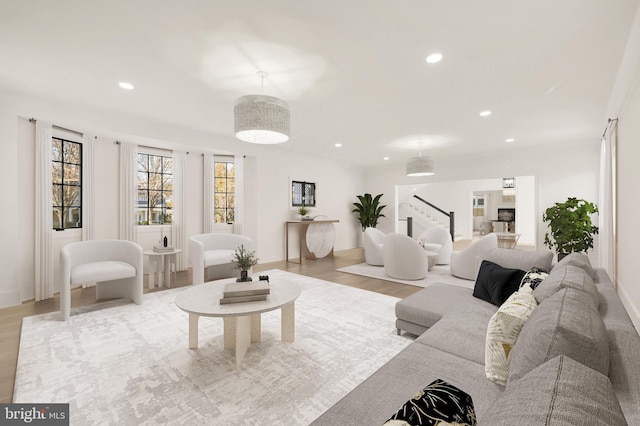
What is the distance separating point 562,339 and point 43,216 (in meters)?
5.23

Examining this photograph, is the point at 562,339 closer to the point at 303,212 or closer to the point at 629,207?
the point at 629,207

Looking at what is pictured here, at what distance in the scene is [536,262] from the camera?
2676 millimetres

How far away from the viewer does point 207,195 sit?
18.7 feet

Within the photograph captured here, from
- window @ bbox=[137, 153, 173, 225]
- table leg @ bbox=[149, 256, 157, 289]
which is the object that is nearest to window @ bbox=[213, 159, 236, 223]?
window @ bbox=[137, 153, 173, 225]

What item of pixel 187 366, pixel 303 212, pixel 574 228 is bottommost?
pixel 187 366

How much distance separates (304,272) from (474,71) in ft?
13.2

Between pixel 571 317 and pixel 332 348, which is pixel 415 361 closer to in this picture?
pixel 571 317

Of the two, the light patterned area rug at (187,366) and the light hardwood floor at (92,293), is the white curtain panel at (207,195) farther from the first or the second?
the light patterned area rug at (187,366)

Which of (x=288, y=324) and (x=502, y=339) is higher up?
(x=502, y=339)

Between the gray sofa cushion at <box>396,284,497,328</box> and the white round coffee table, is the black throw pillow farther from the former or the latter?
the white round coffee table

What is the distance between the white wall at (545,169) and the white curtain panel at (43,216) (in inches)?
301

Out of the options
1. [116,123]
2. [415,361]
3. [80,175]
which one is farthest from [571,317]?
[80,175]

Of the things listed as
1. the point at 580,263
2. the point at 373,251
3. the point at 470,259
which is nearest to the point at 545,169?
the point at 470,259

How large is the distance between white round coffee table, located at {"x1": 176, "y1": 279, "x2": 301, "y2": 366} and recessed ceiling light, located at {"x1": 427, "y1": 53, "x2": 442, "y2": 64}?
239 centimetres
